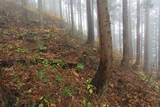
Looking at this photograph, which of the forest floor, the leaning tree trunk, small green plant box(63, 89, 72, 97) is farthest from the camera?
the leaning tree trunk

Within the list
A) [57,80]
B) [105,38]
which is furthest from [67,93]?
[105,38]

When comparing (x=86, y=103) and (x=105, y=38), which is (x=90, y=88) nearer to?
(x=86, y=103)

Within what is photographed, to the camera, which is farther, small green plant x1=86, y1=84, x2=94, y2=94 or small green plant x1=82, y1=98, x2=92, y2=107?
small green plant x1=86, y1=84, x2=94, y2=94

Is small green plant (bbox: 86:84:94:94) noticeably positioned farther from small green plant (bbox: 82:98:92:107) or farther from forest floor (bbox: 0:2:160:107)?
small green plant (bbox: 82:98:92:107)

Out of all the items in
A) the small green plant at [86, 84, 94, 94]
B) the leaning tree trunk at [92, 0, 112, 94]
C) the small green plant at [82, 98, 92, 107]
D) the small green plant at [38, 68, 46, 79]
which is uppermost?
the leaning tree trunk at [92, 0, 112, 94]

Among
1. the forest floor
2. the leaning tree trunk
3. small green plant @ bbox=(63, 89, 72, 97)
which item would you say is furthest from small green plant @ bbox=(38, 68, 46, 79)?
the leaning tree trunk

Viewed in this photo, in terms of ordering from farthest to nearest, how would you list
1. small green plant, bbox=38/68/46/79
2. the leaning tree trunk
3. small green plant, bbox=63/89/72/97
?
1. small green plant, bbox=38/68/46/79
2. the leaning tree trunk
3. small green plant, bbox=63/89/72/97

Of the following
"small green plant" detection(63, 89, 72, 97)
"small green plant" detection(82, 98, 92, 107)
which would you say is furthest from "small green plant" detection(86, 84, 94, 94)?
"small green plant" detection(63, 89, 72, 97)

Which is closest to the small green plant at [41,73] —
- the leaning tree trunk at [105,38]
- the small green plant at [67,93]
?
the small green plant at [67,93]

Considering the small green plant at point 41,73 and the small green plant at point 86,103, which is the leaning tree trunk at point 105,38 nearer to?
the small green plant at point 86,103

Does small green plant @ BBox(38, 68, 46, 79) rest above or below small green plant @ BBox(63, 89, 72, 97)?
above

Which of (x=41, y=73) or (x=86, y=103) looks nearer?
(x=86, y=103)

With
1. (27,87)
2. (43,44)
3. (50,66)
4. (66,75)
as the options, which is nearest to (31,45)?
(43,44)

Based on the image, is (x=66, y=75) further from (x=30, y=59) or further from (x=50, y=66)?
(x=30, y=59)
